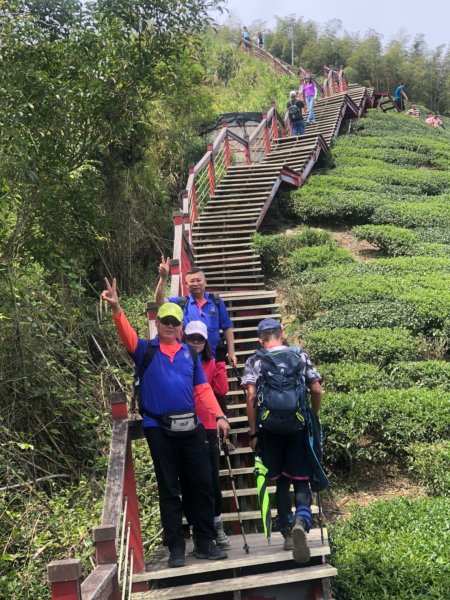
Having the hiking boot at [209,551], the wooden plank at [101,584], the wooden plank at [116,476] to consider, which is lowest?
the hiking boot at [209,551]

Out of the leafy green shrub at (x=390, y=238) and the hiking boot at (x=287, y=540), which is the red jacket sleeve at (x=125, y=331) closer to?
the hiking boot at (x=287, y=540)

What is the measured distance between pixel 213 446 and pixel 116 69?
6.16 meters

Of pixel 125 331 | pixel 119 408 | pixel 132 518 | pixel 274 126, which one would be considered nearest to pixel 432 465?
pixel 132 518

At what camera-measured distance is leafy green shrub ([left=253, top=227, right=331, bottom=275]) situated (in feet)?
35.7

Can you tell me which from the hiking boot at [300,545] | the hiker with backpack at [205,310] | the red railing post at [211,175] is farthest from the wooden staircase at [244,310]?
the hiker with backpack at [205,310]

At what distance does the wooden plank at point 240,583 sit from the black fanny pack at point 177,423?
36.3 inches

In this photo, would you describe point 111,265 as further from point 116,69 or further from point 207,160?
point 116,69

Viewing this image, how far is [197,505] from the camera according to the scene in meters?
3.59

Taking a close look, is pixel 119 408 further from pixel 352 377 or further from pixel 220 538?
pixel 352 377

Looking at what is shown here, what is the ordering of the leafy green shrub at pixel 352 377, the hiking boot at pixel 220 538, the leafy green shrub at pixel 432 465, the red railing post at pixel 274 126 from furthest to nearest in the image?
1. the red railing post at pixel 274 126
2. the leafy green shrub at pixel 352 377
3. the leafy green shrub at pixel 432 465
4. the hiking boot at pixel 220 538

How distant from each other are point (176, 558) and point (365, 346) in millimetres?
4589

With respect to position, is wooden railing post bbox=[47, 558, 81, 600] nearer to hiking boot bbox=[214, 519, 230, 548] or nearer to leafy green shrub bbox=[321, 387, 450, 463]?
hiking boot bbox=[214, 519, 230, 548]

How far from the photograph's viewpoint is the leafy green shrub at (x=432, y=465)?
5195 mm

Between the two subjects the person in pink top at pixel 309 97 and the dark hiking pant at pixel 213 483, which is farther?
the person in pink top at pixel 309 97
